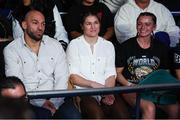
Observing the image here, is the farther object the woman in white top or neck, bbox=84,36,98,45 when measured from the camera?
neck, bbox=84,36,98,45

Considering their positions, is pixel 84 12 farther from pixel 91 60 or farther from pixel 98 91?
pixel 98 91

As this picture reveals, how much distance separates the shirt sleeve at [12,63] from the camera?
3.79m

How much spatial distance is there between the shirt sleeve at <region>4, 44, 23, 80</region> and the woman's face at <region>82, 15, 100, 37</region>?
72 cm

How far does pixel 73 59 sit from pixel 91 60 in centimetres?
17

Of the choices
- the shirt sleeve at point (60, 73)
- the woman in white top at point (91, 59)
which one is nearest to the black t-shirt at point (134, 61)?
the woman in white top at point (91, 59)

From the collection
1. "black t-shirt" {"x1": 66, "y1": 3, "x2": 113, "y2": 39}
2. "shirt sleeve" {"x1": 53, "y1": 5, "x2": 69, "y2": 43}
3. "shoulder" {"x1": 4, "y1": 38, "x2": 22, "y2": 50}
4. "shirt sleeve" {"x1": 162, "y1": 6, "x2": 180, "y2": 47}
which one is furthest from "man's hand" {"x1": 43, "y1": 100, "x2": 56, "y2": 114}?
"shirt sleeve" {"x1": 162, "y1": 6, "x2": 180, "y2": 47}

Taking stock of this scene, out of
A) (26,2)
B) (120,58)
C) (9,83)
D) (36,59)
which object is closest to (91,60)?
(120,58)

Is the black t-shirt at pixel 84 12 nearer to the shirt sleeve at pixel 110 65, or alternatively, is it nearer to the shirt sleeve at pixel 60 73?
the shirt sleeve at pixel 110 65

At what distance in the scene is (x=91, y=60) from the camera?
161 inches

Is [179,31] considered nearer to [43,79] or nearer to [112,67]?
[112,67]

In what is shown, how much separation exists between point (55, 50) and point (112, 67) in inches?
22.6

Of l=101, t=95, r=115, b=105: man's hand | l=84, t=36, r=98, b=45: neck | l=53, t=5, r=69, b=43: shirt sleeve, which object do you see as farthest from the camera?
l=53, t=5, r=69, b=43: shirt sleeve

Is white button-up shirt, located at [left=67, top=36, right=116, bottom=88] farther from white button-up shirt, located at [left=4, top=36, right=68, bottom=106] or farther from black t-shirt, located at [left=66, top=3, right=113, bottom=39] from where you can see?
black t-shirt, located at [left=66, top=3, right=113, bottom=39]

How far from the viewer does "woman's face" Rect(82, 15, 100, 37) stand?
4.13m
